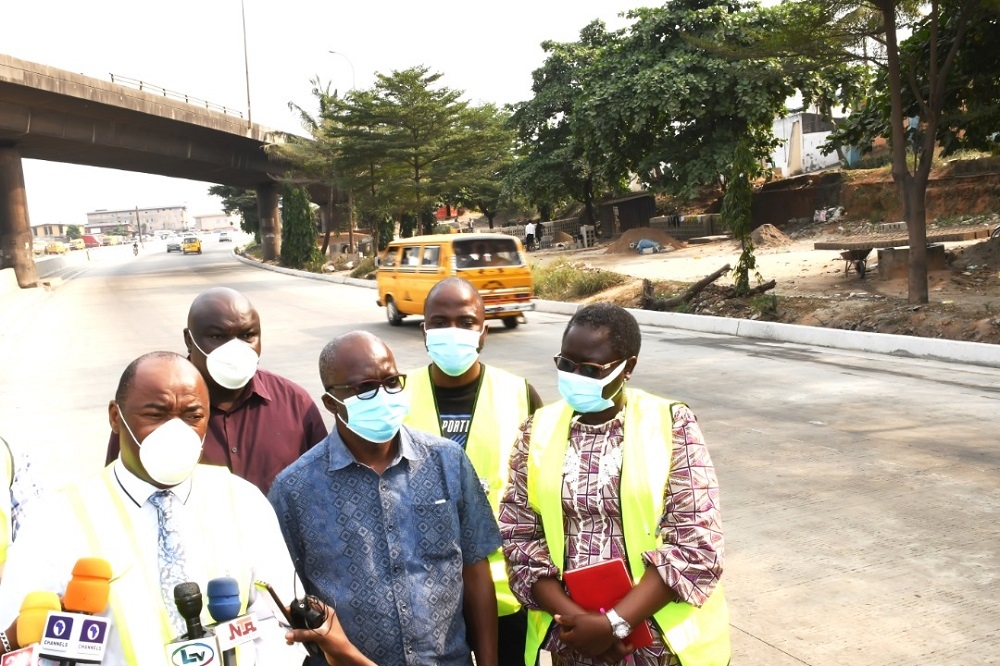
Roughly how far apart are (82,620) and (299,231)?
43.7m

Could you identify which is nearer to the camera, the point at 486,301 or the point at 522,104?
the point at 486,301

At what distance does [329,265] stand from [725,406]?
3441cm

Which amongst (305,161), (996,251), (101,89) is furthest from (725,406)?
(305,161)

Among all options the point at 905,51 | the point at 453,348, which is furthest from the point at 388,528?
the point at 905,51

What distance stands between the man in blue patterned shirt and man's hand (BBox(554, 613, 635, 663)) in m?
0.28

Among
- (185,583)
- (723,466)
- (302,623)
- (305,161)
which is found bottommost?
(723,466)

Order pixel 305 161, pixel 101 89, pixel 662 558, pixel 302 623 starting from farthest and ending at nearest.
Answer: pixel 305 161, pixel 101 89, pixel 662 558, pixel 302 623

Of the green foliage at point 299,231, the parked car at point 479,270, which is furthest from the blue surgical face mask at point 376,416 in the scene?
the green foliage at point 299,231

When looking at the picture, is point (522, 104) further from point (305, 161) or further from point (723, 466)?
point (723, 466)

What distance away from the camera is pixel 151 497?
225 centimetres

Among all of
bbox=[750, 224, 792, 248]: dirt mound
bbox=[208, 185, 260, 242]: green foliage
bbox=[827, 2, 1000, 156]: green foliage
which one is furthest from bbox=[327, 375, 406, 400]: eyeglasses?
bbox=[208, 185, 260, 242]: green foliage

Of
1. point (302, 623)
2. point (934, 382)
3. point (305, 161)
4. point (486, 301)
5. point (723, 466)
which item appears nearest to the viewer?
point (302, 623)

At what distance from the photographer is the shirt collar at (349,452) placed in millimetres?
2619

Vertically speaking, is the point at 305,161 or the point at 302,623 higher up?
the point at 305,161
